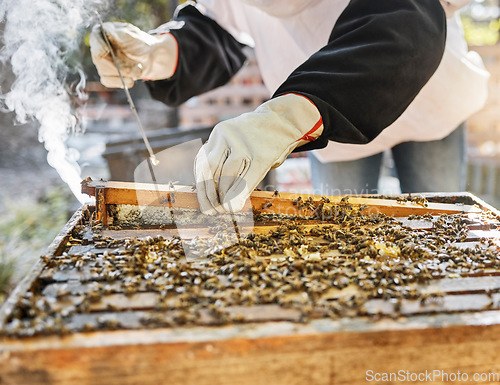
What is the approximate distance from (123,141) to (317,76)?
3395 millimetres

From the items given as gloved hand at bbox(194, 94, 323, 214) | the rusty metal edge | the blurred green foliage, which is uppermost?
gloved hand at bbox(194, 94, 323, 214)

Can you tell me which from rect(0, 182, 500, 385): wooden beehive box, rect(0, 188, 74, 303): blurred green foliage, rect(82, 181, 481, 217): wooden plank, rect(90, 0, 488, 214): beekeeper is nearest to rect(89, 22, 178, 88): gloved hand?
rect(90, 0, 488, 214): beekeeper

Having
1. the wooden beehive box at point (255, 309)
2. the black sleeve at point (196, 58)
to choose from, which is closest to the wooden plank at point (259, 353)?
the wooden beehive box at point (255, 309)

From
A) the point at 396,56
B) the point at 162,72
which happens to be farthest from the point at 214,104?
the point at 396,56

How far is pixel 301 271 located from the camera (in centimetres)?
156

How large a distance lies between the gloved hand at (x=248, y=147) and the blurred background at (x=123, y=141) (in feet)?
6.77

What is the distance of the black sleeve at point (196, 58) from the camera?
10.5ft

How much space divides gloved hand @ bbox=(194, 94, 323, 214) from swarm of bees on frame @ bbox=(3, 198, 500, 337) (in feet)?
0.66

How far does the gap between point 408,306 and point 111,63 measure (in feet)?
8.21

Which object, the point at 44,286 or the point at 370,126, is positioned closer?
the point at 44,286

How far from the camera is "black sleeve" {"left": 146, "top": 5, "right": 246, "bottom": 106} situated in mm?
3193

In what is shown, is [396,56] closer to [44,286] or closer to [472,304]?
[472,304]

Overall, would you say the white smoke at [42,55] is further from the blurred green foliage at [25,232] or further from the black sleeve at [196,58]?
the blurred green foliage at [25,232]

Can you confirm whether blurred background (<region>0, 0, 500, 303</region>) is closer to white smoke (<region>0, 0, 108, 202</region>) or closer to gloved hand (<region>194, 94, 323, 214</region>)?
white smoke (<region>0, 0, 108, 202</region>)
